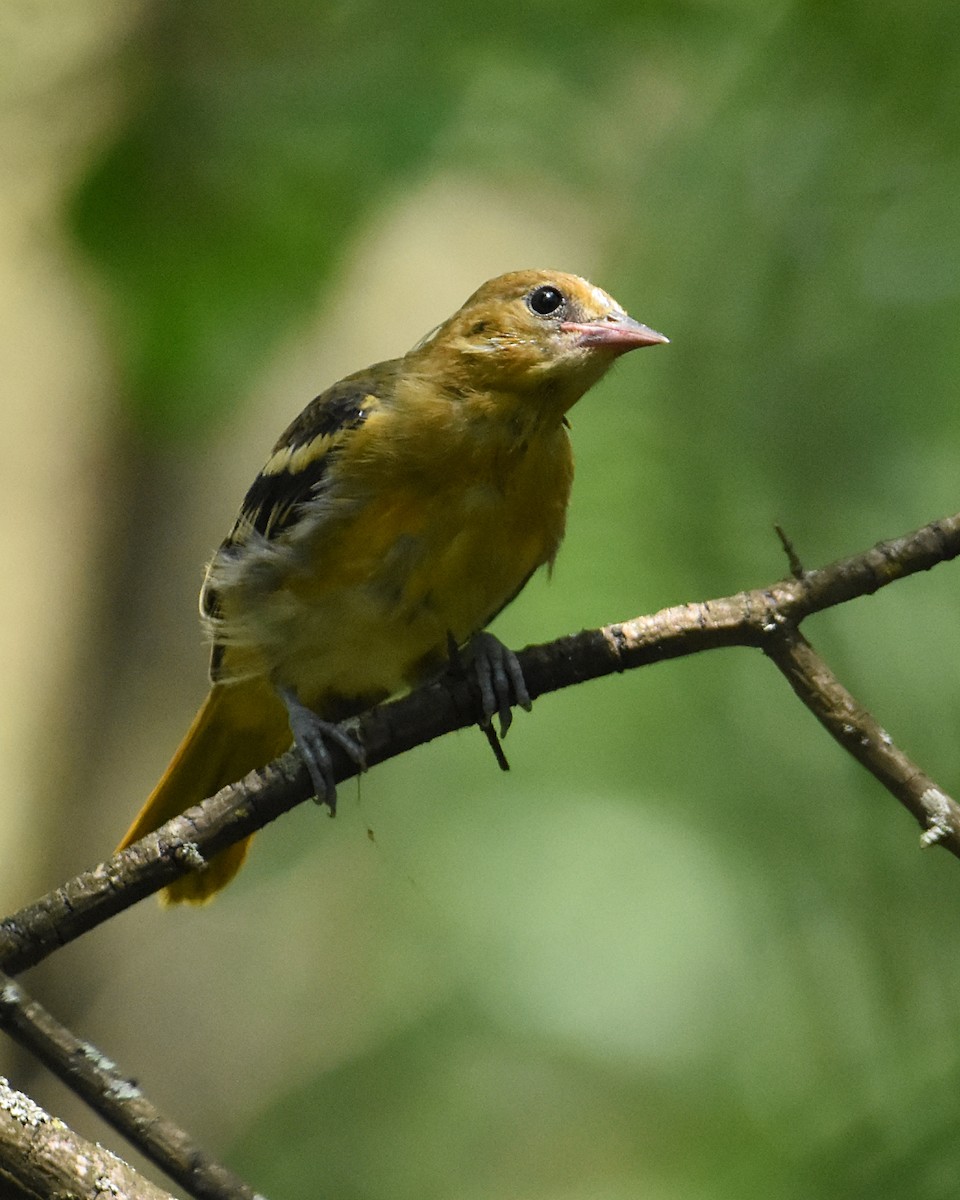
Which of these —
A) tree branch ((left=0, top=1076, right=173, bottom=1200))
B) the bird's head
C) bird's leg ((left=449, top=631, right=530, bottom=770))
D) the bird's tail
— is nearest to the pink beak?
the bird's head

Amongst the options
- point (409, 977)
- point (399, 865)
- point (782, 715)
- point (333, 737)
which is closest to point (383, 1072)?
point (409, 977)

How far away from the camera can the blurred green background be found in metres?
2.80

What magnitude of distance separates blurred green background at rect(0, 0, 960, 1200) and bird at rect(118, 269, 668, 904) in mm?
317

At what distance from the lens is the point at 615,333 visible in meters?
3.32

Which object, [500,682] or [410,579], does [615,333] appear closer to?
[410,579]

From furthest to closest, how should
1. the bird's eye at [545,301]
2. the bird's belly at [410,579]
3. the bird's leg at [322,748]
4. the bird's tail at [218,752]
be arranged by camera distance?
the bird's tail at [218,752] → the bird's eye at [545,301] → the bird's belly at [410,579] → the bird's leg at [322,748]

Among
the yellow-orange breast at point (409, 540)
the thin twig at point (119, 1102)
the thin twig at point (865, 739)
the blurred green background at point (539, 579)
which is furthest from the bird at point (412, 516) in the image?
the thin twig at point (119, 1102)

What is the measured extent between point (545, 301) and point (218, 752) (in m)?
1.49

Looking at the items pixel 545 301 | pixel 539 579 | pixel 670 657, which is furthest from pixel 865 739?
pixel 539 579

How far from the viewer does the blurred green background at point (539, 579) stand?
280 centimetres

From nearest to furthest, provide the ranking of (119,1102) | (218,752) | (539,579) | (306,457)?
(119,1102) → (306,457) → (218,752) → (539,579)

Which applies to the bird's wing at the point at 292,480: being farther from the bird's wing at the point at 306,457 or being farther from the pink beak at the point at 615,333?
the pink beak at the point at 615,333

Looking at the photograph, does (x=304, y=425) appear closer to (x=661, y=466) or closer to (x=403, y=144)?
(x=403, y=144)

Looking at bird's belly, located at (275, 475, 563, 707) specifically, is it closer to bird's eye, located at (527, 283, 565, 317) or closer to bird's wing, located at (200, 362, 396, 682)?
bird's wing, located at (200, 362, 396, 682)
